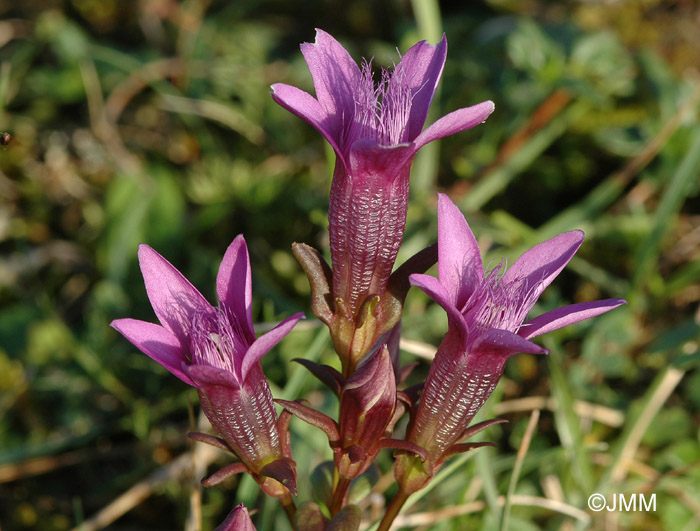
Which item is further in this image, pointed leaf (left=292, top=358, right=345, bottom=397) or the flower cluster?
pointed leaf (left=292, top=358, right=345, bottom=397)

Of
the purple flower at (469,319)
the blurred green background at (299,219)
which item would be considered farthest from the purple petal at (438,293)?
the blurred green background at (299,219)

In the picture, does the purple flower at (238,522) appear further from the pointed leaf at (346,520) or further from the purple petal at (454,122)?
the purple petal at (454,122)

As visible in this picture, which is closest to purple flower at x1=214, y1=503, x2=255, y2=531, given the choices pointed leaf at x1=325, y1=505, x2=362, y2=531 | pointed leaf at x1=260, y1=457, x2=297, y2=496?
pointed leaf at x1=260, y1=457, x2=297, y2=496

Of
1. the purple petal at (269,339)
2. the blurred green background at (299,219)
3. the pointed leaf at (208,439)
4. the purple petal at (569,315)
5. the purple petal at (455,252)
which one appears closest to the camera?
the purple petal at (269,339)

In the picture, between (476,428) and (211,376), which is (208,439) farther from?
(476,428)

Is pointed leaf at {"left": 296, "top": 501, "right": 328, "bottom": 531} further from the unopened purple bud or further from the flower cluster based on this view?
the unopened purple bud

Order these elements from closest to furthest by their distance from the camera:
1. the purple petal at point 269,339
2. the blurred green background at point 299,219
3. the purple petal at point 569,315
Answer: the purple petal at point 269,339, the purple petal at point 569,315, the blurred green background at point 299,219

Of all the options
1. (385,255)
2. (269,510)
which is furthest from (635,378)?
(385,255)
